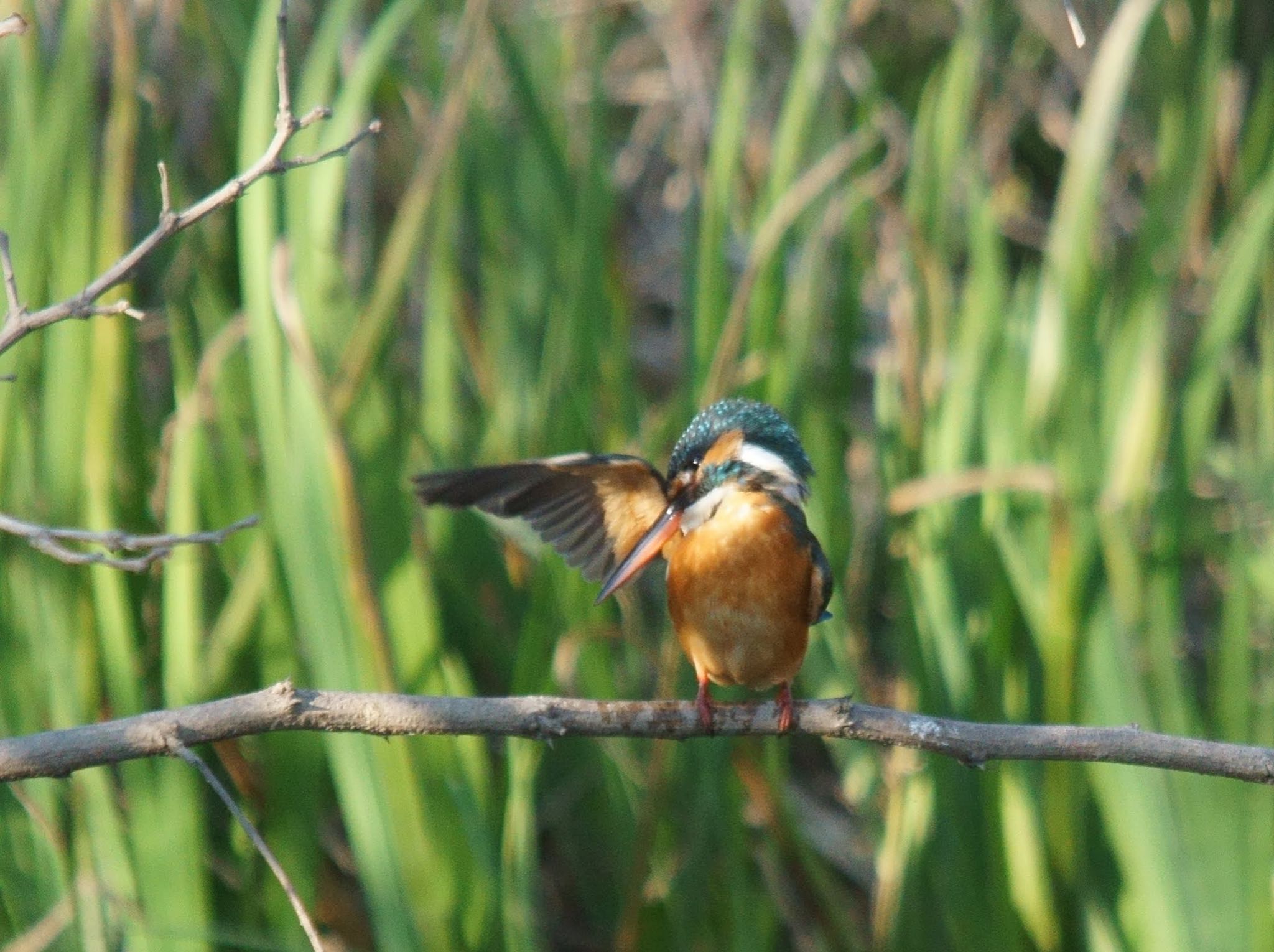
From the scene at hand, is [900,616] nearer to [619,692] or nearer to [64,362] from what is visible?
[619,692]

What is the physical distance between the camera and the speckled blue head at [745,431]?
1.77 m

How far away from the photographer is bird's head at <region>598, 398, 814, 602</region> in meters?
1.75

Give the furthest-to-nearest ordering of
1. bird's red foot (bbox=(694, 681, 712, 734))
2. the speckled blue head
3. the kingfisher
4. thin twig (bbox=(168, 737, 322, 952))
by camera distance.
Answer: the speckled blue head
the kingfisher
bird's red foot (bbox=(694, 681, 712, 734))
thin twig (bbox=(168, 737, 322, 952))

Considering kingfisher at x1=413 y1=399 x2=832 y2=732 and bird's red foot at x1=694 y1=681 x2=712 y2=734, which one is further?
kingfisher at x1=413 y1=399 x2=832 y2=732

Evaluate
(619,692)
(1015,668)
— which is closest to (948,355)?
(1015,668)

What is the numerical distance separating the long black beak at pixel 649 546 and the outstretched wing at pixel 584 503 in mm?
49

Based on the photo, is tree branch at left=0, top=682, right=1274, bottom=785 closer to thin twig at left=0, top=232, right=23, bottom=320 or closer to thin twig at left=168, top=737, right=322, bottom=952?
thin twig at left=168, top=737, right=322, bottom=952

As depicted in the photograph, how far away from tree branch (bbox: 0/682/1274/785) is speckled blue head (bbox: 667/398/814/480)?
475 mm

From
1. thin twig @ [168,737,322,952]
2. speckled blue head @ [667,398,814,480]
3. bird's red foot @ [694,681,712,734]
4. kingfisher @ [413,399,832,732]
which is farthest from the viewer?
speckled blue head @ [667,398,814,480]

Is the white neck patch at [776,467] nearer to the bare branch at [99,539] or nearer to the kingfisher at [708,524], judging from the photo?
the kingfisher at [708,524]

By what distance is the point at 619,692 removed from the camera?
216cm

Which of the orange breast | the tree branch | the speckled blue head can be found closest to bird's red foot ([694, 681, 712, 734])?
the tree branch

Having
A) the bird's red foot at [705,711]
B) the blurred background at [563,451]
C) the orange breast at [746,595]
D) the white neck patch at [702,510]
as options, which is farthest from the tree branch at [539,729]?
the blurred background at [563,451]

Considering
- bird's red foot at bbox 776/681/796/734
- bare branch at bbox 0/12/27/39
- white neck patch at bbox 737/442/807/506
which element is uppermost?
bare branch at bbox 0/12/27/39
